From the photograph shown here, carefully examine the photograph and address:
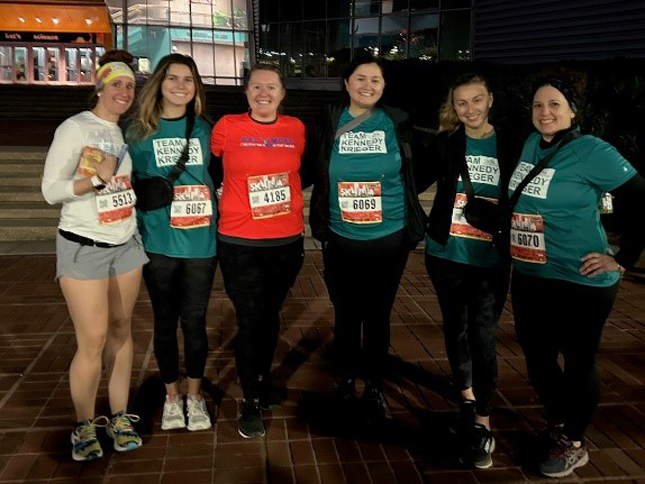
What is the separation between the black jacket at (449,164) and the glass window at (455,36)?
1865 cm

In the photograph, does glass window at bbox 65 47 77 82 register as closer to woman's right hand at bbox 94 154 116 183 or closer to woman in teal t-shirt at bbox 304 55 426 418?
woman in teal t-shirt at bbox 304 55 426 418

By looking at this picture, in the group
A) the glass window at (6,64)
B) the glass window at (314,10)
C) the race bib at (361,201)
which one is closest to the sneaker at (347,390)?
the race bib at (361,201)

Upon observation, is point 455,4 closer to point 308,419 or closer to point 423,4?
point 423,4

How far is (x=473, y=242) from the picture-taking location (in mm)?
2982

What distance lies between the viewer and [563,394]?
2875mm

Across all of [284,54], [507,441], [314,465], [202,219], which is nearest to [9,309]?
[202,219]

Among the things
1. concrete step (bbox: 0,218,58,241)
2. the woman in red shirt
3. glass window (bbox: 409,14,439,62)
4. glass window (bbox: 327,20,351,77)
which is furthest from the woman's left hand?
glass window (bbox: 327,20,351,77)

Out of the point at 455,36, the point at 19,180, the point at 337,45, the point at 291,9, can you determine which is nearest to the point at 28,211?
the point at 19,180

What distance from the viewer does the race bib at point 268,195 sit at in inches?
120

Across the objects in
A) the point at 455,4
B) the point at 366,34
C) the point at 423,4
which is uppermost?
the point at 423,4

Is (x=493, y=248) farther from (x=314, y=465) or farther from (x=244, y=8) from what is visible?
(x=244, y=8)

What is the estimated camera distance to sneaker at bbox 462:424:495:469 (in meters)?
2.97

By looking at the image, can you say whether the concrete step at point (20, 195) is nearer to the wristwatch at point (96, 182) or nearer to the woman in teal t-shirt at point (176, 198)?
the woman in teal t-shirt at point (176, 198)

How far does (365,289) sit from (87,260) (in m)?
1.40
